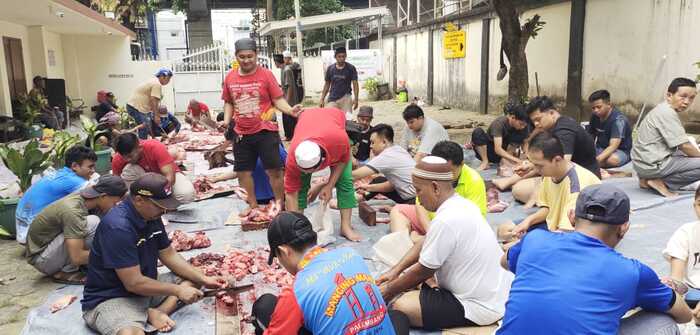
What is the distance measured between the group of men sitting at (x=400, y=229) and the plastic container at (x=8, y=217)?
0.79 m

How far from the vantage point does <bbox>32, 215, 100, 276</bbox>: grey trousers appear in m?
4.32

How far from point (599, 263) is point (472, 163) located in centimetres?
606

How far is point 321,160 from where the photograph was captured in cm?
468

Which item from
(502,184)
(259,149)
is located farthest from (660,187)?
(259,149)

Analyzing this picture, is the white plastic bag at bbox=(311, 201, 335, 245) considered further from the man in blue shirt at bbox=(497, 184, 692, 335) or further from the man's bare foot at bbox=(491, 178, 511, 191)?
the man in blue shirt at bbox=(497, 184, 692, 335)

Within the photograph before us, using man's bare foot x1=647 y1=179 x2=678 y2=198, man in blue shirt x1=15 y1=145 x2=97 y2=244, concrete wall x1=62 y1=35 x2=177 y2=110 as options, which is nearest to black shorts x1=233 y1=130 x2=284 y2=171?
man in blue shirt x1=15 y1=145 x2=97 y2=244

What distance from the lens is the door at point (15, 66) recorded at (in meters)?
13.0

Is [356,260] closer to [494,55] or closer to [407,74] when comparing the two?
[494,55]

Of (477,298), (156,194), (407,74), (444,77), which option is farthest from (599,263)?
(407,74)

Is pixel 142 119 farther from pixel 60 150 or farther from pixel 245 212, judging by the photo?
pixel 245 212

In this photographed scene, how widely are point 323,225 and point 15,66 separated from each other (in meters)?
11.6

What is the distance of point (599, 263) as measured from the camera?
217cm

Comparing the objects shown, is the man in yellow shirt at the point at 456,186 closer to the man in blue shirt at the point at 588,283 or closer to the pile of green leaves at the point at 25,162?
the man in blue shirt at the point at 588,283

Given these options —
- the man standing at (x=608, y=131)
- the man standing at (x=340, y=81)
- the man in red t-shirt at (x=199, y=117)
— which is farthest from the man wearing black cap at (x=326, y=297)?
the man in red t-shirt at (x=199, y=117)
